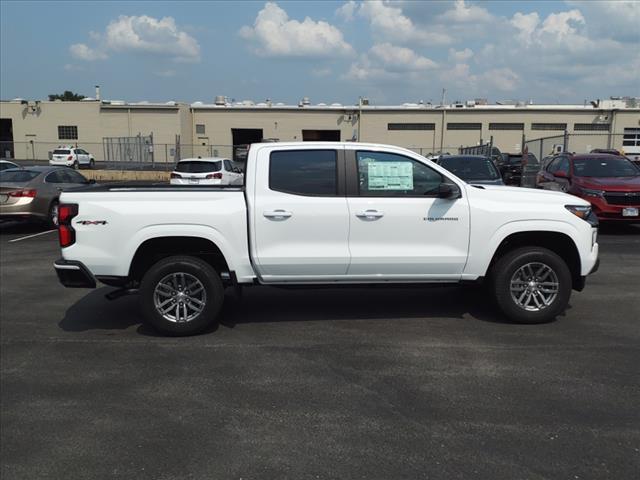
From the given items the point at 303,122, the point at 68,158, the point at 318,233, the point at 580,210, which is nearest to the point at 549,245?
the point at 580,210

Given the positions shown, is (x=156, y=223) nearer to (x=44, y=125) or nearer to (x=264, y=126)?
(x=264, y=126)

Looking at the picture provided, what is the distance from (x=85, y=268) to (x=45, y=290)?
2.94m

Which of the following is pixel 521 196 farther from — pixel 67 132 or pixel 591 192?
pixel 67 132

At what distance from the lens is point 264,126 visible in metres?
55.6

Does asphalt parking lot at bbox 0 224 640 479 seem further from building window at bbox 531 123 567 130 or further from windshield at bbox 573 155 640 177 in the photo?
building window at bbox 531 123 567 130

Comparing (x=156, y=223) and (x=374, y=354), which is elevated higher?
(x=156, y=223)

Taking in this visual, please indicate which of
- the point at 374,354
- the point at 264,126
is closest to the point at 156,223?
the point at 374,354

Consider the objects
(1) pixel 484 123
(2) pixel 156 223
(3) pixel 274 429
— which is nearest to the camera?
(3) pixel 274 429

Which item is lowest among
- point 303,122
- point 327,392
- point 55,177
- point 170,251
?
point 327,392

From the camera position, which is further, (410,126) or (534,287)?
(410,126)

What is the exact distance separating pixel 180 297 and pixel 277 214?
51.7 inches

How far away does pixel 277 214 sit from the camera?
5758 millimetres

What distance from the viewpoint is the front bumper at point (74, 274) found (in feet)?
18.8

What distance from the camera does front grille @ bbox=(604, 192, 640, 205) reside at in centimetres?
1185
